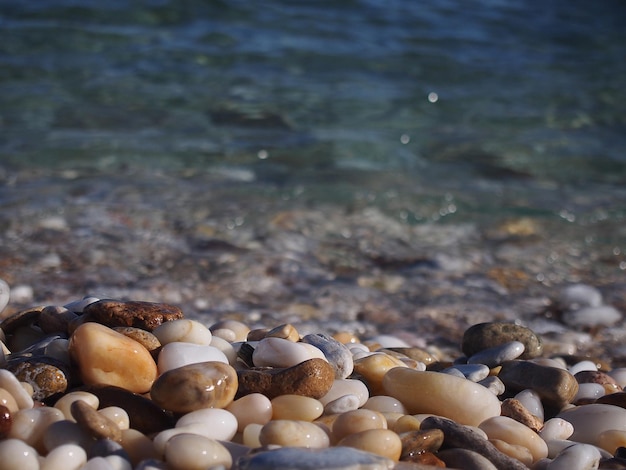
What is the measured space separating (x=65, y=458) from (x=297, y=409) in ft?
1.67

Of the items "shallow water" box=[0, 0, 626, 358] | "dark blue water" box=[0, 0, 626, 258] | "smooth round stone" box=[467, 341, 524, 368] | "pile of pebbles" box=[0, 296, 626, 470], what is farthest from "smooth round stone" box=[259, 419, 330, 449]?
"dark blue water" box=[0, 0, 626, 258]

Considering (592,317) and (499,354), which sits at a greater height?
(499,354)

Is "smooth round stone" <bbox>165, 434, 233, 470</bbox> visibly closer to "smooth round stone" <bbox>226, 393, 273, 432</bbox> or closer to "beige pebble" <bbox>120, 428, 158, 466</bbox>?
"beige pebble" <bbox>120, 428, 158, 466</bbox>

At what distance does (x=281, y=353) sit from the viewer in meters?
2.05

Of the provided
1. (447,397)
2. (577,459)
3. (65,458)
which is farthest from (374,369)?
(65,458)

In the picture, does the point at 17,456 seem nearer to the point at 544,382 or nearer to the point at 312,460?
the point at 312,460

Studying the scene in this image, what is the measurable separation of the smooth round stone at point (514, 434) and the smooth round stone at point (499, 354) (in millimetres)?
457

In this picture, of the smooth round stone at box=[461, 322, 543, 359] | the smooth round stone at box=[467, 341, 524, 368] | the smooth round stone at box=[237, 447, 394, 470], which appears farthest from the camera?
the smooth round stone at box=[461, 322, 543, 359]

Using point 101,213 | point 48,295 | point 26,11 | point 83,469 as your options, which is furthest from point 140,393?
point 26,11

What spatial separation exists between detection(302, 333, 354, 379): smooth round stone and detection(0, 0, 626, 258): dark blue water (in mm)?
2184

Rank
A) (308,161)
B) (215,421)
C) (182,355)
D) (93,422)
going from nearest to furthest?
(93,422), (215,421), (182,355), (308,161)

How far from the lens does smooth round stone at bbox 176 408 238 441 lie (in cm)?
172

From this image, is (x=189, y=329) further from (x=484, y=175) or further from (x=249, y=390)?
(x=484, y=175)

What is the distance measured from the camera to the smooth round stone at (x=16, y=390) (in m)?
1.75
